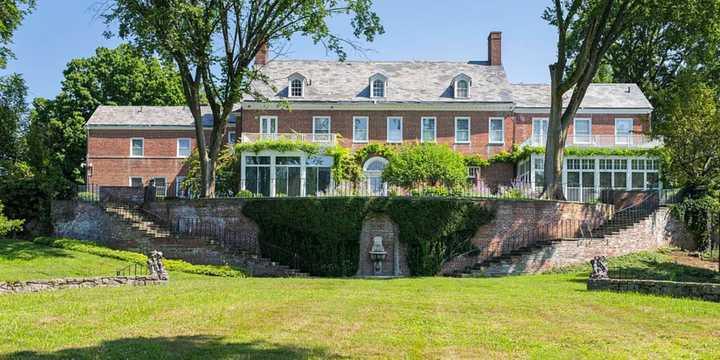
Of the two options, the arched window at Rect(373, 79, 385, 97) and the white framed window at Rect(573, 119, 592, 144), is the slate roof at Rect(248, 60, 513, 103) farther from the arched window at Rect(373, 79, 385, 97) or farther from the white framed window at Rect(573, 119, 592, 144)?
the white framed window at Rect(573, 119, 592, 144)

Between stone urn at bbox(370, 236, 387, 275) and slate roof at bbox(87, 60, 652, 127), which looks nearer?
stone urn at bbox(370, 236, 387, 275)

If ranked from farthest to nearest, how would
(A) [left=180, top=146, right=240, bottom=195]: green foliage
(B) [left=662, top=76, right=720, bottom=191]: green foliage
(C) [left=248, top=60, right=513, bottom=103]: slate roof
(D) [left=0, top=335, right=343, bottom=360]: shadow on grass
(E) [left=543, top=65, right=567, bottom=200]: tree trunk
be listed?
1. (C) [left=248, top=60, right=513, bottom=103]: slate roof
2. (A) [left=180, top=146, right=240, bottom=195]: green foliage
3. (E) [left=543, top=65, right=567, bottom=200]: tree trunk
4. (B) [left=662, top=76, right=720, bottom=191]: green foliage
5. (D) [left=0, top=335, right=343, bottom=360]: shadow on grass

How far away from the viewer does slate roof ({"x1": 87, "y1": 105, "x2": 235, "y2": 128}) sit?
4316 centimetres

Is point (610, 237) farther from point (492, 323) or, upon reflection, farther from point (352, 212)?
point (492, 323)

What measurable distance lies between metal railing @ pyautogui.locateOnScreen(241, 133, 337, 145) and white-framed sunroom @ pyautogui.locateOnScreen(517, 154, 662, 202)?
9.92m

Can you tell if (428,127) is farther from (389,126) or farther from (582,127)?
(582,127)

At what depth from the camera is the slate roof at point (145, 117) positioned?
1699 inches

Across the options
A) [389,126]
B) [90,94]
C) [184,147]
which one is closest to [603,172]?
[389,126]

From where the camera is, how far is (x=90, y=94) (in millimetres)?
49812

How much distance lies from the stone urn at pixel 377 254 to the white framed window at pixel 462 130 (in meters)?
13.1

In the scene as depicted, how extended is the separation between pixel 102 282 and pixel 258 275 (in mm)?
7676

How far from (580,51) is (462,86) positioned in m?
10.5

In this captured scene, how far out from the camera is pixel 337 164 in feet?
120

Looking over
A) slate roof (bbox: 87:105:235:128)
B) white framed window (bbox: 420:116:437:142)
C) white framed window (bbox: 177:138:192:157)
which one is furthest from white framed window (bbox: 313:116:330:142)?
white framed window (bbox: 177:138:192:157)
